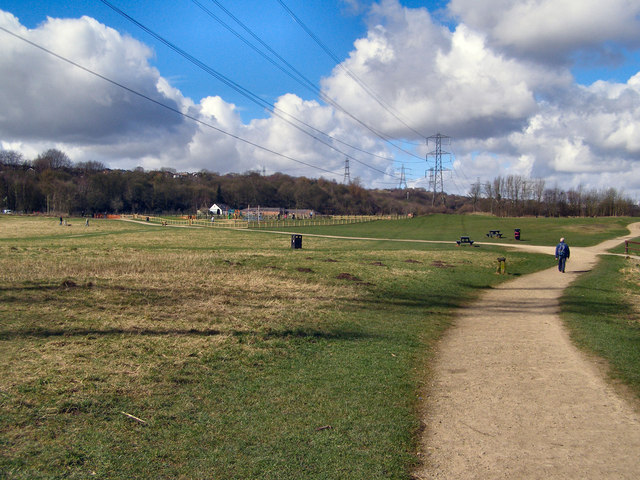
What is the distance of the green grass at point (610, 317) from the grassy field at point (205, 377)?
385 cm

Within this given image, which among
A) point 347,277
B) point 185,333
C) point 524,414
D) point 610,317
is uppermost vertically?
point 185,333

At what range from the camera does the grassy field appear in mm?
5316

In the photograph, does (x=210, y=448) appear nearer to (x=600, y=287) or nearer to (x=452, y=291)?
(x=452, y=291)

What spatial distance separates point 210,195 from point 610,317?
521 feet

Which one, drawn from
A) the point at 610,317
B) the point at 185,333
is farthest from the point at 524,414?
the point at 610,317

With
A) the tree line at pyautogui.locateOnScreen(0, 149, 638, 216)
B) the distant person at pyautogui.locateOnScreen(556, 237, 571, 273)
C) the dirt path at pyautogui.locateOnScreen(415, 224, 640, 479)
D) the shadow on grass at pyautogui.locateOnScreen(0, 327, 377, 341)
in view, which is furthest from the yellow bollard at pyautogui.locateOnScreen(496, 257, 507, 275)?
the tree line at pyautogui.locateOnScreen(0, 149, 638, 216)

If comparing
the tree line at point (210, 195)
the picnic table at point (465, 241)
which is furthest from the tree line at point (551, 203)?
the picnic table at point (465, 241)

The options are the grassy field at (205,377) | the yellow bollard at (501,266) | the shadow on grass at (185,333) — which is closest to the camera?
the grassy field at (205,377)

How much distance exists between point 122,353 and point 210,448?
13.3 feet

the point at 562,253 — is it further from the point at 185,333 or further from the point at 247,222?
the point at 247,222

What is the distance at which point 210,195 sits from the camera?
164750 mm

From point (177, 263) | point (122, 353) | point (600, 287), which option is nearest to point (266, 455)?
point (122, 353)

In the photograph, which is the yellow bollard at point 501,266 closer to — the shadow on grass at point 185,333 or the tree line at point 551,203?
the shadow on grass at point 185,333

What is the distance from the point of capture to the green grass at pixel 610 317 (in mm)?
9953
